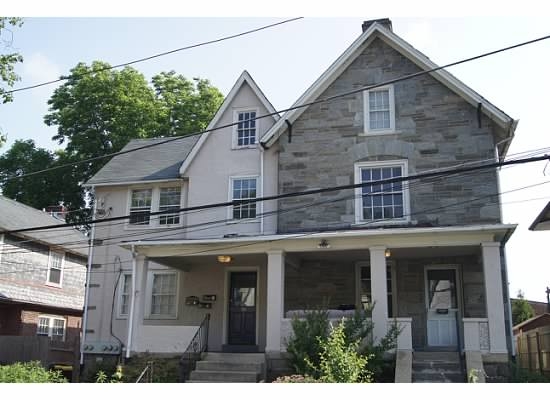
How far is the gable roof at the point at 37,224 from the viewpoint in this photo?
25350mm

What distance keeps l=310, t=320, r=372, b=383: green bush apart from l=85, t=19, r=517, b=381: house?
1.51m

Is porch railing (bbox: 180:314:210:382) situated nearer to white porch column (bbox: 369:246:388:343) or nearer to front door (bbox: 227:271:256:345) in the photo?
front door (bbox: 227:271:256:345)

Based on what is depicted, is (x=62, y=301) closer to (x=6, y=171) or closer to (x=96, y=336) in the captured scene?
(x=96, y=336)

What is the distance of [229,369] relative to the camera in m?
15.7

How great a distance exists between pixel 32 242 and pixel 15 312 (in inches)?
117

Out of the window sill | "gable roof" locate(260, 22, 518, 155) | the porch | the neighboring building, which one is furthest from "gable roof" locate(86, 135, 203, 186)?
the window sill

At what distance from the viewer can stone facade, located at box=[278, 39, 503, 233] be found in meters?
16.9

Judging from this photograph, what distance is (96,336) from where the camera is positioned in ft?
67.3

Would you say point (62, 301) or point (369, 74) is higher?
point (369, 74)

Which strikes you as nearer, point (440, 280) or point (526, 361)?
point (440, 280)

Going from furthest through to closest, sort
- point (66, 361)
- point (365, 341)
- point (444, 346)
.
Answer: point (66, 361) < point (444, 346) < point (365, 341)

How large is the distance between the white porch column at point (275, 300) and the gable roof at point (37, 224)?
1320cm

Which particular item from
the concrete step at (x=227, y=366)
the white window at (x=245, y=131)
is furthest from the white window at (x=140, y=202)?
the concrete step at (x=227, y=366)

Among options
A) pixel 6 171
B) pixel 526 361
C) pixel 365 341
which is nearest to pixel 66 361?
pixel 6 171
